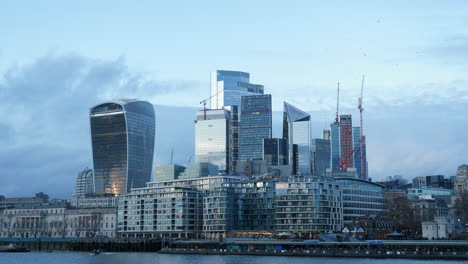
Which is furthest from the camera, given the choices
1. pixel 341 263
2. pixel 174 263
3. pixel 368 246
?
pixel 368 246

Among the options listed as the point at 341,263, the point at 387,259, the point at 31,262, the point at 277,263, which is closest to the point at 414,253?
the point at 387,259

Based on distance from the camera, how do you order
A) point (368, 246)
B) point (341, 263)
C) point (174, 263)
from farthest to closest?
point (368, 246) → point (174, 263) → point (341, 263)

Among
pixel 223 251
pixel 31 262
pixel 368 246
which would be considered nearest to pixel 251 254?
pixel 223 251

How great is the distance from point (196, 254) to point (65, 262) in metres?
42.2

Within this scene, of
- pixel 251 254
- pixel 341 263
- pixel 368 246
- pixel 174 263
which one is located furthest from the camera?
pixel 251 254

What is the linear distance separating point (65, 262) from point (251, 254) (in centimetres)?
5379

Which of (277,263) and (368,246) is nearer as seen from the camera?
(277,263)

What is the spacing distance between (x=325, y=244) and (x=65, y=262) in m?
73.8

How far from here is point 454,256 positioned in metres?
149

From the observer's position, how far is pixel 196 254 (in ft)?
634

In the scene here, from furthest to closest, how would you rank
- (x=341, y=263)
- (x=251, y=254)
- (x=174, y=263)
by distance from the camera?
(x=251, y=254)
(x=174, y=263)
(x=341, y=263)

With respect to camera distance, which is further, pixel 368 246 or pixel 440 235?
pixel 440 235

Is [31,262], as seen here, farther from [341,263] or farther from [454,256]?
[454,256]

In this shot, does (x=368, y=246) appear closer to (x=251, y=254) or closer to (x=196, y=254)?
(x=251, y=254)
